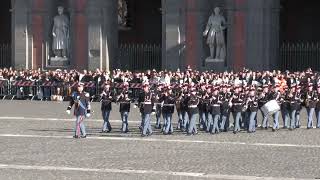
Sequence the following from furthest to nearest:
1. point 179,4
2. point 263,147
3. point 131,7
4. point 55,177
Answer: point 131,7 → point 179,4 → point 263,147 → point 55,177

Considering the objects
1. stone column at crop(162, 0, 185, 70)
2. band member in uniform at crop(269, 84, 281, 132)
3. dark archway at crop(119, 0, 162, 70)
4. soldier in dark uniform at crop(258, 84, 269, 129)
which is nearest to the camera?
band member in uniform at crop(269, 84, 281, 132)

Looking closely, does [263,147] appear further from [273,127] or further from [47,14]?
[47,14]

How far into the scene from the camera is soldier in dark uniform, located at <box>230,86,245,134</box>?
96.5 feet

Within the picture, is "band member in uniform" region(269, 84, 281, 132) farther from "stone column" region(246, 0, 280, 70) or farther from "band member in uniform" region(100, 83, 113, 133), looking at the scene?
"stone column" region(246, 0, 280, 70)

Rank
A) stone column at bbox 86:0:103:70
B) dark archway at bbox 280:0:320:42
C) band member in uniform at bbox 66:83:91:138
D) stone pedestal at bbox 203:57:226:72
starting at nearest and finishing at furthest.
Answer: band member in uniform at bbox 66:83:91:138
stone pedestal at bbox 203:57:226:72
stone column at bbox 86:0:103:70
dark archway at bbox 280:0:320:42

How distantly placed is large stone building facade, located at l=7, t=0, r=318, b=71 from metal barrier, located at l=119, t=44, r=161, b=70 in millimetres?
307

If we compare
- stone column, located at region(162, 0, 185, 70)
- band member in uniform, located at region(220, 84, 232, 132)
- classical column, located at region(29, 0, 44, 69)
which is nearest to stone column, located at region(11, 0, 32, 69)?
classical column, located at region(29, 0, 44, 69)

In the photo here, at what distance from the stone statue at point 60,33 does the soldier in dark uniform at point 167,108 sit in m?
18.6

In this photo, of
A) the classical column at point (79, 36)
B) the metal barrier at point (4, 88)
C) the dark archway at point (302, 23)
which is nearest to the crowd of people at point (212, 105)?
the metal barrier at point (4, 88)

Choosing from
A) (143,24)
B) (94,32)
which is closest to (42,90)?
(94,32)

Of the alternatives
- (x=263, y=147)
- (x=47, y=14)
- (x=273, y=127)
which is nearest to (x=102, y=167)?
(x=263, y=147)

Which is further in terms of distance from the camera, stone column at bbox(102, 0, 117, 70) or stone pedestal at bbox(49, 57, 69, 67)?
stone pedestal at bbox(49, 57, 69, 67)

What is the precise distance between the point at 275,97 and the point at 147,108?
4.50 metres

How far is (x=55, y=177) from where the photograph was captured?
60.5 feet
